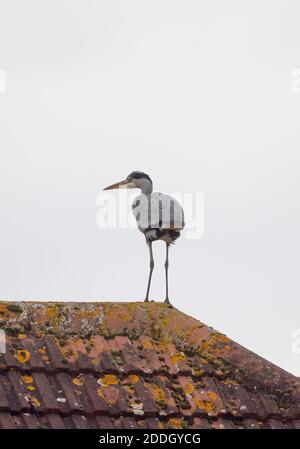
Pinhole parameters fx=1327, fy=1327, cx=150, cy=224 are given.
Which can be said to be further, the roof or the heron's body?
the heron's body

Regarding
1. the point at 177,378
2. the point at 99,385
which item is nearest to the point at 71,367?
the point at 99,385

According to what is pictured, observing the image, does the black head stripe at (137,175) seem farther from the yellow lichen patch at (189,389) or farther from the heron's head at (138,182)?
the yellow lichen patch at (189,389)

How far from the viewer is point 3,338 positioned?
9391 mm

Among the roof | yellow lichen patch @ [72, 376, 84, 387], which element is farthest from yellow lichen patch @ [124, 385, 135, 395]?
yellow lichen patch @ [72, 376, 84, 387]

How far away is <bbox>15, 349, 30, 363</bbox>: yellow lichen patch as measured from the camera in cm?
920

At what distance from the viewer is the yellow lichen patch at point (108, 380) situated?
9.28 meters

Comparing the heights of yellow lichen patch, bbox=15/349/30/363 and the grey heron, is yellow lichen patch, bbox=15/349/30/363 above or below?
below

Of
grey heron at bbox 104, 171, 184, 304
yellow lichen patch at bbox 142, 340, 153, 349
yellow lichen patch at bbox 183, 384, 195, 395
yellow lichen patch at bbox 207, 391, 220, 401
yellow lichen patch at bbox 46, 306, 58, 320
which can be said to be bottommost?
yellow lichen patch at bbox 207, 391, 220, 401

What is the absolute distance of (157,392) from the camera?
9391 mm

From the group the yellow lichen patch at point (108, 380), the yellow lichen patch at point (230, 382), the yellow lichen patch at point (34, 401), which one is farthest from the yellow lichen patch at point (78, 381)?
the yellow lichen patch at point (230, 382)

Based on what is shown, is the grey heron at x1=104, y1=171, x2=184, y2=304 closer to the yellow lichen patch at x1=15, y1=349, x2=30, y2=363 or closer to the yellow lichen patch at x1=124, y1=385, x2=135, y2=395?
the yellow lichen patch at x1=124, y1=385, x2=135, y2=395

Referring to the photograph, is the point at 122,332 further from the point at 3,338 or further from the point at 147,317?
the point at 3,338

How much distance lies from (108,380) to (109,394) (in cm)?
18
